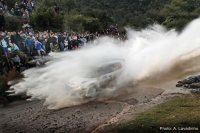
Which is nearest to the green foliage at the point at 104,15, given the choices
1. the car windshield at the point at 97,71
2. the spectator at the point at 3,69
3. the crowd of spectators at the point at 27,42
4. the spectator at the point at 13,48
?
the crowd of spectators at the point at 27,42

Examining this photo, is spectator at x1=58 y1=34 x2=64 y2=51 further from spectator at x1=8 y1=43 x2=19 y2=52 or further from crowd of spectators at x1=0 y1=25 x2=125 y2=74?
spectator at x1=8 y1=43 x2=19 y2=52

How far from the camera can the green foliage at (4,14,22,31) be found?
27188 mm

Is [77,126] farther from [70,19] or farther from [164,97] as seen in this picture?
[70,19]

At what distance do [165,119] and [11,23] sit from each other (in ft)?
65.4

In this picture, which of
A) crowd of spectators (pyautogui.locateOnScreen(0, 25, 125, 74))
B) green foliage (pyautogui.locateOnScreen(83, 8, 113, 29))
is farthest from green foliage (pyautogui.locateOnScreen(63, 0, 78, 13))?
crowd of spectators (pyautogui.locateOnScreen(0, 25, 125, 74))

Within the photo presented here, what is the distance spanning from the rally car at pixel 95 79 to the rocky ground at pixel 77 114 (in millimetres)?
1143

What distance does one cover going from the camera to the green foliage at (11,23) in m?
27.2

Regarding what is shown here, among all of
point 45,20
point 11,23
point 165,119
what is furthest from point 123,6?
point 165,119

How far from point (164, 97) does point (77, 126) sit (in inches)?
247

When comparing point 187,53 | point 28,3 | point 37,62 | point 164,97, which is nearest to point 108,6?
point 28,3

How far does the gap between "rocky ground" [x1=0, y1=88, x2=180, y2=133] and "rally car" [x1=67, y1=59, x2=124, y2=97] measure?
1.14 meters

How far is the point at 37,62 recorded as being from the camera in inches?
865

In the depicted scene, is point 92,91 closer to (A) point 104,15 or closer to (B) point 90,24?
(B) point 90,24

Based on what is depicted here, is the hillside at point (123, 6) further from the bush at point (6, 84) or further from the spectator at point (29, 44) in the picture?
the bush at point (6, 84)
